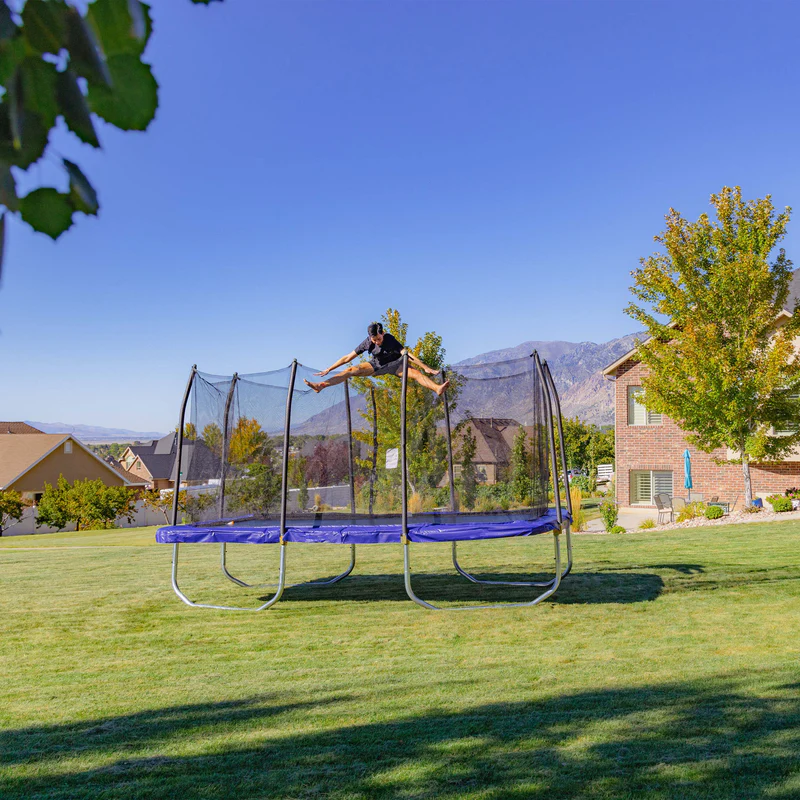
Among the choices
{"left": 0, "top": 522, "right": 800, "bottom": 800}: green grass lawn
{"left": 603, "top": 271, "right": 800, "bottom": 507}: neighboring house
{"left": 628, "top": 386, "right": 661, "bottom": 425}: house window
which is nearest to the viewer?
{"left": 0, "top": 522, "right": 800, "bottom": 800}: green grass lawn

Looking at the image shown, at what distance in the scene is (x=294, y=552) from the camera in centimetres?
1349

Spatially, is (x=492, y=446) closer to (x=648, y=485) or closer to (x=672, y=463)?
(x=672, y=463)

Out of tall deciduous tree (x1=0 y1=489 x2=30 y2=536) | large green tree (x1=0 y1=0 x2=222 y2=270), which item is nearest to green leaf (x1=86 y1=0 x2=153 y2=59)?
large green tree (x1=0 y1=0 x2=222 y2=270)

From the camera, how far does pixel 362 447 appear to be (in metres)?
8.90

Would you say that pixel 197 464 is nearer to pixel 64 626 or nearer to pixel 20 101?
pixel 64 626

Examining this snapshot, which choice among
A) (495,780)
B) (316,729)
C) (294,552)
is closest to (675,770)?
(495,780)

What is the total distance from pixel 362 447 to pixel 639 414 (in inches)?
697

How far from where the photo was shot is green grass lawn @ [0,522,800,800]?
129 inches

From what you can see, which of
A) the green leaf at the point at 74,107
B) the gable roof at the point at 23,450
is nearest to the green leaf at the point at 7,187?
the green leaf at the point at 74,107

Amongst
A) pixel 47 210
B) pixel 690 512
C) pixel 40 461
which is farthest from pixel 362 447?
pixel 40 461

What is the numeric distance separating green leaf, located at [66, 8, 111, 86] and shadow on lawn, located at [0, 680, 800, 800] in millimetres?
2932

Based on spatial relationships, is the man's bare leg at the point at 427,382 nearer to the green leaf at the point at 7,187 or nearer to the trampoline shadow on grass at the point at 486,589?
the trampoline shadow on grass at the point at 486,589

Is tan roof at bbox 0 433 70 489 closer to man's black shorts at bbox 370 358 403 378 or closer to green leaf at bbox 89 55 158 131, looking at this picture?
man's black shorts at bbox 370 358 403 378

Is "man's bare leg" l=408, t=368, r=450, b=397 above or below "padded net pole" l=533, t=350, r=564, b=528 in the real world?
above
